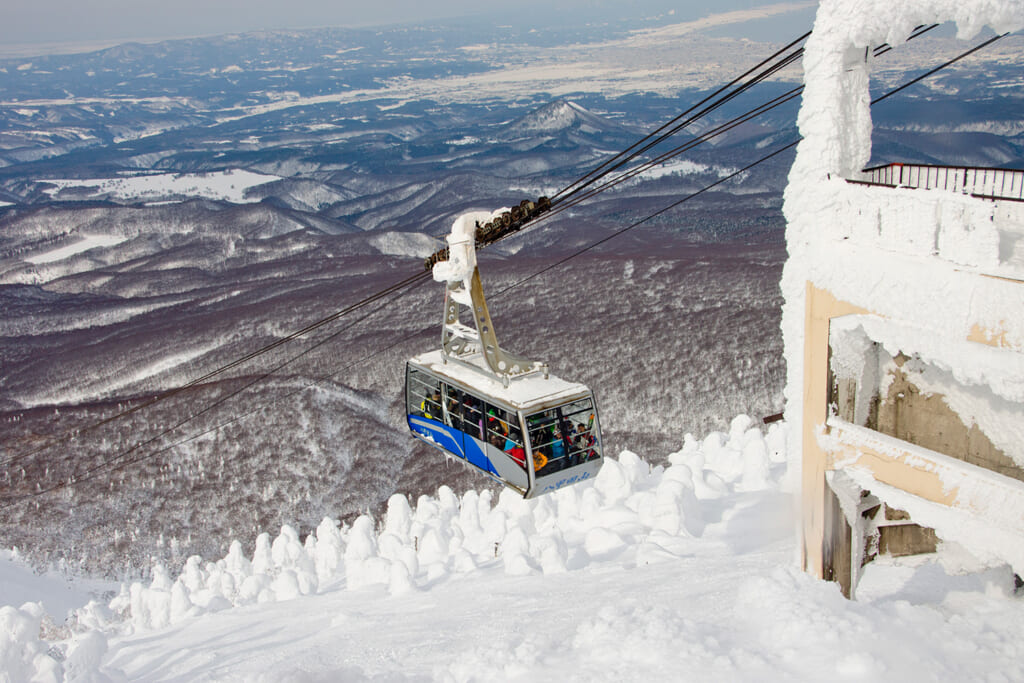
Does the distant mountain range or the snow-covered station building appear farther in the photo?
the distant mountain range

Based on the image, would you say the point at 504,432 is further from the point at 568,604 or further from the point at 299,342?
the point at 299,342

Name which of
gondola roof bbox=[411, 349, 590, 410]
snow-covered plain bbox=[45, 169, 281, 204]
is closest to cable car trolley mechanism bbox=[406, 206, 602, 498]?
gondola roof bbox=[411, 349, 590, 410]

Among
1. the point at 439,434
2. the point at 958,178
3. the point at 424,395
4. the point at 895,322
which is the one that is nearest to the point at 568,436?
the point at 439,434

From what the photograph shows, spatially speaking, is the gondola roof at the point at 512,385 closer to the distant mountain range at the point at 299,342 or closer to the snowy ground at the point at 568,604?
the snowy ground at the point at 568,604

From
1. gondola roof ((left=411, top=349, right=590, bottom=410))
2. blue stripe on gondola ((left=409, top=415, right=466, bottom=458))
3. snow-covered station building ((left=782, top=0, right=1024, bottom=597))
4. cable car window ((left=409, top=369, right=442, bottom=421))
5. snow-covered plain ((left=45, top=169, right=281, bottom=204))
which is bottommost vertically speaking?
snow-covered plain ((left=45, top=169, right=281, bottom=204))

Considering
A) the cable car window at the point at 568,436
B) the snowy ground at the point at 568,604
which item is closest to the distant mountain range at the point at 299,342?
the snowy ground at the point at 568,604

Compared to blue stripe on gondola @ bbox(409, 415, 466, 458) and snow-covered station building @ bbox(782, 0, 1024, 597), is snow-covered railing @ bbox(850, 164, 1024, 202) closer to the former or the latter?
snow-covered station building @ bbox(782, 0, 1024, 597)

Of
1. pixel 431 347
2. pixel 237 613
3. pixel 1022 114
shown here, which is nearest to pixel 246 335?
pixel 431 347

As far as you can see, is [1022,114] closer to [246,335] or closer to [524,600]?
[246,335]
